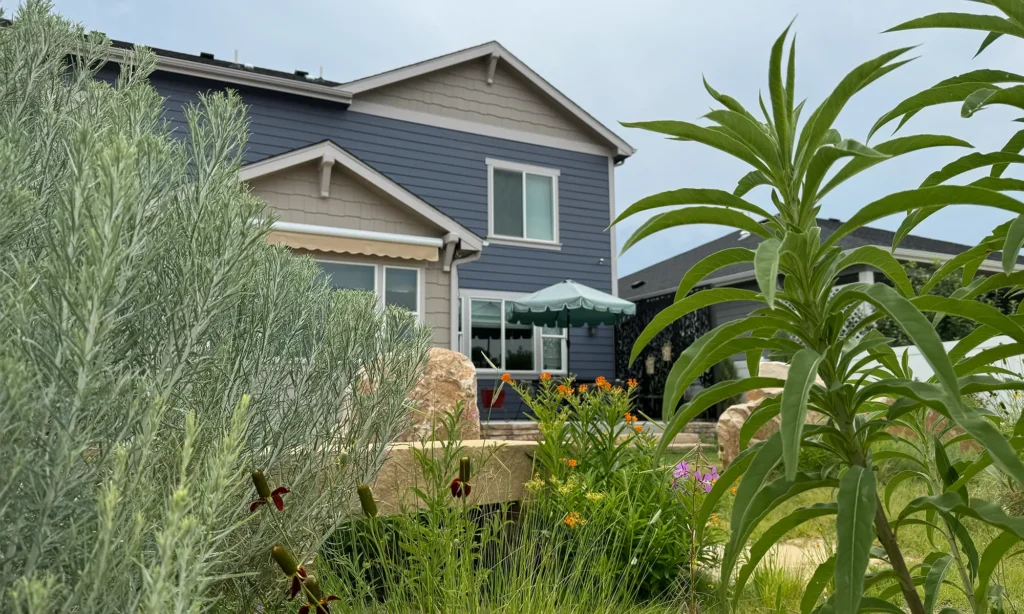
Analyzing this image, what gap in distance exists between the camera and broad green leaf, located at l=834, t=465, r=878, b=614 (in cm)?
115

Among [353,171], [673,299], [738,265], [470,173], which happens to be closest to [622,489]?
[353,171]

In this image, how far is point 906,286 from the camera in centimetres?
163

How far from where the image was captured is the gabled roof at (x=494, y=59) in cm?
1302

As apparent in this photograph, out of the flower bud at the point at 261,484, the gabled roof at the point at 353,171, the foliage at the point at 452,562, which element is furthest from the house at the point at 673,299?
the flower bud at the point at 261,484

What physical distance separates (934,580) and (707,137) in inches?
45.8

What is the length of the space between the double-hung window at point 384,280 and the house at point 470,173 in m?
Result: 0.02

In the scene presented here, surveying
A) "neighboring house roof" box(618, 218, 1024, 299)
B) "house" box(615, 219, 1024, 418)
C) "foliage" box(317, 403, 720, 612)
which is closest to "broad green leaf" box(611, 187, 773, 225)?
"foliage" box(317, 403, 720, 612)

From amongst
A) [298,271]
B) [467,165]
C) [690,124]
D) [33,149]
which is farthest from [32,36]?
[467,165]

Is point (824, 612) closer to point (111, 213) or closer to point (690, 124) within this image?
point (690, 124)

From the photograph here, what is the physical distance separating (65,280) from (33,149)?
3.51ft

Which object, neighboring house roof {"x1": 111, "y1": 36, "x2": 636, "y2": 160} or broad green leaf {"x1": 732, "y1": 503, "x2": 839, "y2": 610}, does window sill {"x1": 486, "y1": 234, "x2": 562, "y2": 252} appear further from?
broad green leaf {"x1": 732, "y1": 503, "x2": 839, "y2": 610}

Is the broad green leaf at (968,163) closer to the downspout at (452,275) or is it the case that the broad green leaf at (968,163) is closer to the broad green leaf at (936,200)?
the broad green leaf at (936,200)

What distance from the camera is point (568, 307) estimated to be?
1216cm

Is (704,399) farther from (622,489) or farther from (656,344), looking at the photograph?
(656,344)
